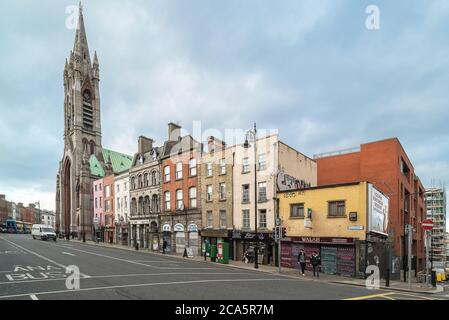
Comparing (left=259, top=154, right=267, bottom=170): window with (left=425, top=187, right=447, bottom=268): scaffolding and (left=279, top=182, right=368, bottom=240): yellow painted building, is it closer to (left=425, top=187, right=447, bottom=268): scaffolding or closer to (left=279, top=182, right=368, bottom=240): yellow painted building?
(left=279, top=182, right=368, bottom=240): yellow painted building

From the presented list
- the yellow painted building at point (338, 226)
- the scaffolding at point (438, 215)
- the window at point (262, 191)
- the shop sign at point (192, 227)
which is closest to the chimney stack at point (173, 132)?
the shop sign at point (192, 227)

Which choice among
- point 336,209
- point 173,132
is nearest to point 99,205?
point 173,132

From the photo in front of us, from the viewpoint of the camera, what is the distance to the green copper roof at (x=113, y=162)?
7788 centimetres

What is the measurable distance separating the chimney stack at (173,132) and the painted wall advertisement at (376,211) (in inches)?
1069

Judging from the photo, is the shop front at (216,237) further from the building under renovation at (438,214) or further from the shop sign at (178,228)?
the building under renovation at (438,214)

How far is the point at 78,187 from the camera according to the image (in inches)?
3088

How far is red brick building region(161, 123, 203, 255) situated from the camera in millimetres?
37781

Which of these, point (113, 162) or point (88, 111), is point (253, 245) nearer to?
point (113, 162)

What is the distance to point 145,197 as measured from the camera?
1836 inches
